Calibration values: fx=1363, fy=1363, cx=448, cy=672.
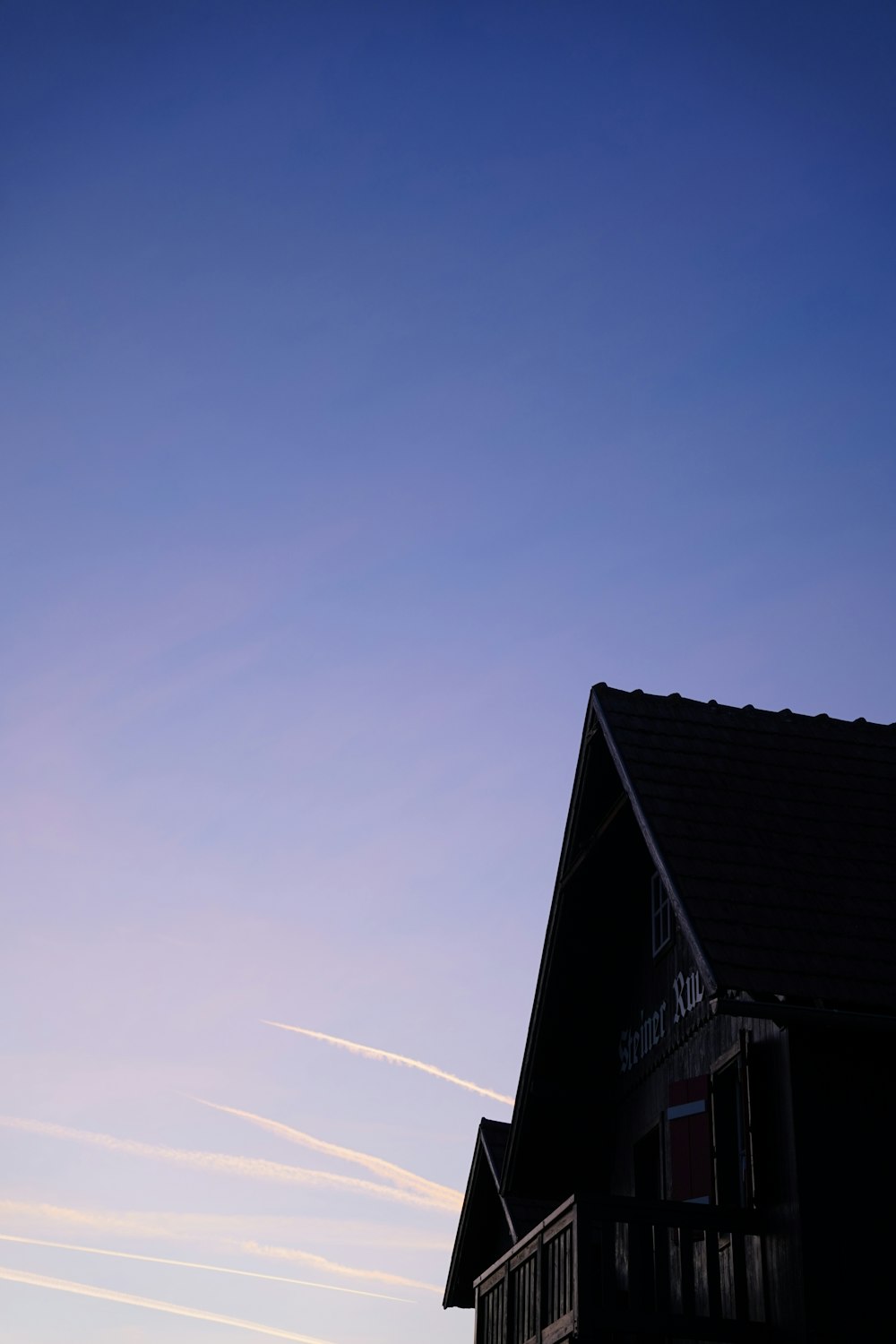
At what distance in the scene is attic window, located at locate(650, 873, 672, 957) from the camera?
14.5m

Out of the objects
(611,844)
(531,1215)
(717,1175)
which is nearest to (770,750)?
(611,844)

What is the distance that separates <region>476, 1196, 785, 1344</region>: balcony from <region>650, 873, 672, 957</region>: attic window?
3446 millimetres

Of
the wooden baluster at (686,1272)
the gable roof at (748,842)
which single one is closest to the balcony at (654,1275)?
the wooden baluster at (686,1272)

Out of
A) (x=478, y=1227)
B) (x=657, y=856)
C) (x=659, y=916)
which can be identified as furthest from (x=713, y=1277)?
(x=478, y=1227)

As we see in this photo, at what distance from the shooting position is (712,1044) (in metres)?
12.8

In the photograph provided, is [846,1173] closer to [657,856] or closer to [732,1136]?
[732,1136]

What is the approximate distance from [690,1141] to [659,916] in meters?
2.80

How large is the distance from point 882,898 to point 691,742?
8.99 feet

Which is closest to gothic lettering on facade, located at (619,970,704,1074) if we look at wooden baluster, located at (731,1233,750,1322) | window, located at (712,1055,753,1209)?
window, located at (712,1055,753,1209)

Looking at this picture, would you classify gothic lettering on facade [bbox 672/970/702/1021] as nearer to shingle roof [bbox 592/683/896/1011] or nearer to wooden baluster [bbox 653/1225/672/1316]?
shingle roof [bbox 592/683/896/1011]

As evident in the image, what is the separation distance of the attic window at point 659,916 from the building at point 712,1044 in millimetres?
41

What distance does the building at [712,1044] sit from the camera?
1060 centimetres

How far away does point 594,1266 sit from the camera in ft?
35.7

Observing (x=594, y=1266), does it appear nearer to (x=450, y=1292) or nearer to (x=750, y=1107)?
(x=750, y=1107)
